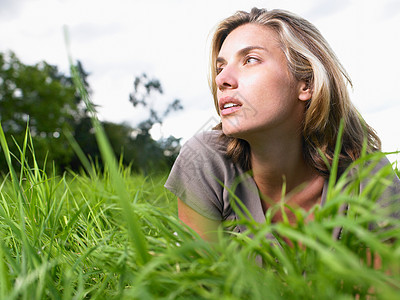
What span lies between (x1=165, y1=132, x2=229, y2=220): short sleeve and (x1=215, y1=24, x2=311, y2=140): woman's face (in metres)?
0.32

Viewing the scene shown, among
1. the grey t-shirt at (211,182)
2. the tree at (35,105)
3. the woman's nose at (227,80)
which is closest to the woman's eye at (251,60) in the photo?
the woman's nose at (227,80)

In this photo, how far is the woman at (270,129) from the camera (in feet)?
6.18

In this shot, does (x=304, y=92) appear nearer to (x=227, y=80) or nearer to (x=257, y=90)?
(x=257, y=90)

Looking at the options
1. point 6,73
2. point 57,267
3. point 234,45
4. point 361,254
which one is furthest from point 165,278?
point 6,73

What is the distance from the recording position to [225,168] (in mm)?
2113

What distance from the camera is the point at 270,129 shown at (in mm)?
1924

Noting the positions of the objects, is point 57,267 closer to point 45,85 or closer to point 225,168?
point 225,168

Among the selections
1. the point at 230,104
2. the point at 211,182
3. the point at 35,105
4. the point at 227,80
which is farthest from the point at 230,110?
the point at 35,105

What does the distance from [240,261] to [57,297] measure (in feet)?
1.90

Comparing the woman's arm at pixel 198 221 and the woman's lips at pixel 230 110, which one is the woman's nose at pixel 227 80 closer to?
the woman's lips at pixel 230 110

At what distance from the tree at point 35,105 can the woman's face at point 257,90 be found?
2120 cm

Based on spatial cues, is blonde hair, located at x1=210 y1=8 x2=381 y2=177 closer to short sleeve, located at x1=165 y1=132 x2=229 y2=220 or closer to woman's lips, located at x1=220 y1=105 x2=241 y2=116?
short sleeve, located at x1=165 y1=132 x2=229 y2=220

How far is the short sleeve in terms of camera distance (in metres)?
2.06

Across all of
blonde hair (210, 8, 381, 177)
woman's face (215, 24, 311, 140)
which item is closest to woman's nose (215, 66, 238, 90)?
woman's face (215, 24, 311, 140)
